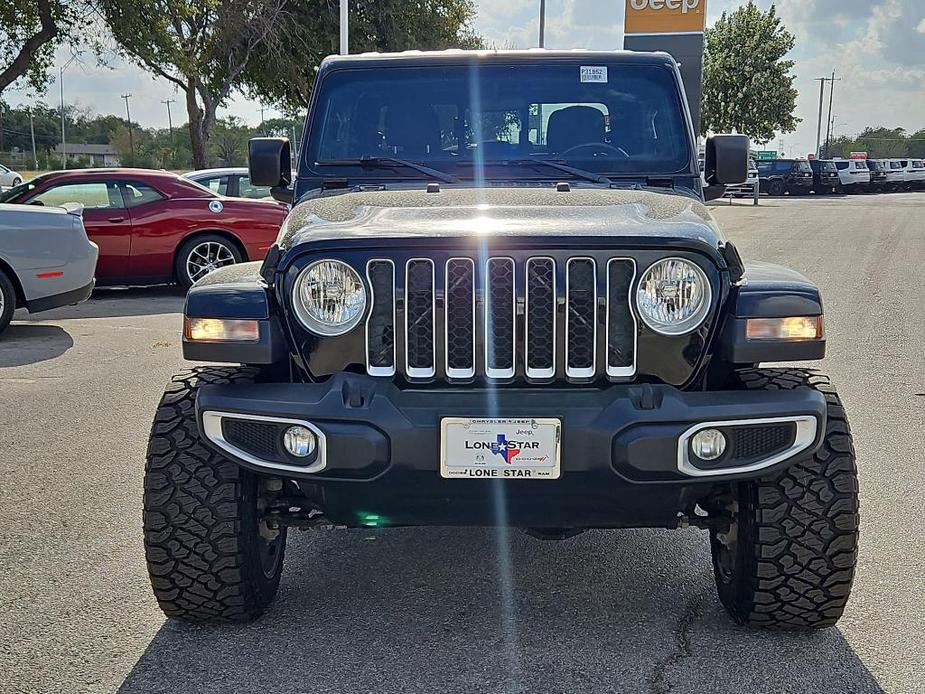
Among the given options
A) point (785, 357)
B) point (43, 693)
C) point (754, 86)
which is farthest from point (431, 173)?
point (754, 86)

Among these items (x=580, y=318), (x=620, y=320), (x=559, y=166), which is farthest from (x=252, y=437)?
(x=559, y=166)

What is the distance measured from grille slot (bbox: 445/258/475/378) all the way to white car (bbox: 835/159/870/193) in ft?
145

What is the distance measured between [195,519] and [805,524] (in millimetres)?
1777

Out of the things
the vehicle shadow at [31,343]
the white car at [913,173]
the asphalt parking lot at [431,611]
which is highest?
the asphalt parking lot at [431,611]

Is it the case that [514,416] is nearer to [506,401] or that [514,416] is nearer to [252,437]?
[506,401]

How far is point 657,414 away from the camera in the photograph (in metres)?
2.74

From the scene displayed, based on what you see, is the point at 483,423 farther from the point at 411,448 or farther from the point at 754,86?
the point at 754,86

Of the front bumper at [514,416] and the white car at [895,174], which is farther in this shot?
the white car at [895,174]

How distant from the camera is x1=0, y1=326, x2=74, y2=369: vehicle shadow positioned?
7.73 m

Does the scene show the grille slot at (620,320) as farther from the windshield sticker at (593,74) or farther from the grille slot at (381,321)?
the windshield sticker at (593,74)

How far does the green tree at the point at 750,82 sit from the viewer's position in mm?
48531

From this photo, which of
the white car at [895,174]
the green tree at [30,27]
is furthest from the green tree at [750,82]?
the green tree at [30,27]

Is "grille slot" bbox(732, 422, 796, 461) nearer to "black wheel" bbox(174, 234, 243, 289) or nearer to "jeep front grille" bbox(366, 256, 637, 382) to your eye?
"jeep front grille" bbox(366, 256, 637, 382)

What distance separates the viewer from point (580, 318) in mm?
2920
